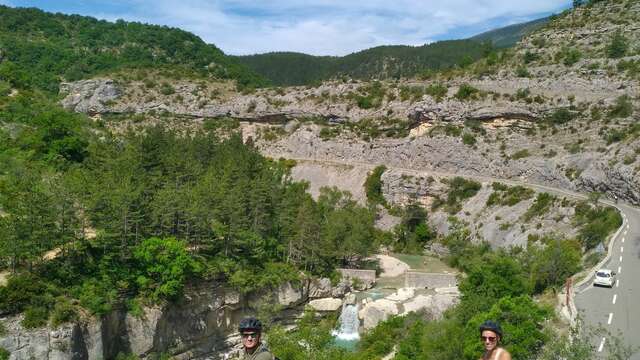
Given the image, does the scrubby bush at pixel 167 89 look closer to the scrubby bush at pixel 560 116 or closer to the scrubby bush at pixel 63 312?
the scrubby bush at pixel 560 116

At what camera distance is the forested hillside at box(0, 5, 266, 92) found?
103188 mm

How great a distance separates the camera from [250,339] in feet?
23.2

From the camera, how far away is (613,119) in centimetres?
5834

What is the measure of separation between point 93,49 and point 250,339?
127 m

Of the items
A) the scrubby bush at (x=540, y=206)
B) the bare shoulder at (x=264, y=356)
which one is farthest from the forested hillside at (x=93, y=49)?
the bare shoulder at (x=264, y=356)

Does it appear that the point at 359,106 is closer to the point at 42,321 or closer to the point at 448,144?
the point at 448,144

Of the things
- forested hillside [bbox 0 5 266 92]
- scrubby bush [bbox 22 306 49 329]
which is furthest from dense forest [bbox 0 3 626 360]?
forested hillside [bbox 0 5 266 92]

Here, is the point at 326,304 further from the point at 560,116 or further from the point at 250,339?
the point at 250,339

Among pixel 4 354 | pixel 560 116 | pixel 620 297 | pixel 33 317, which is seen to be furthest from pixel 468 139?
pixel 4 354

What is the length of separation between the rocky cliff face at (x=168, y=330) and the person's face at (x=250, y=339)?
2700 cm

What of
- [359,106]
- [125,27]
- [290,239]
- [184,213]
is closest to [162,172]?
[184,213]

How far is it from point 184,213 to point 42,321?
1252cm

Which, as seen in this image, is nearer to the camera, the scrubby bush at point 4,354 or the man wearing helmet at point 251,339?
the man wearing helmet at point 251,339

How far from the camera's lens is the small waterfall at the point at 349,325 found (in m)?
41.9
